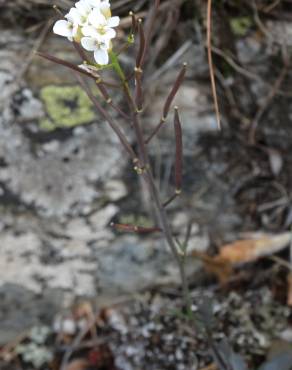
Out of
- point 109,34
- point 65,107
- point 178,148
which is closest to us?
point 109,34

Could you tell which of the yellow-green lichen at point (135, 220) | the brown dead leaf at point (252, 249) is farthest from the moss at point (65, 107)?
the brown dead leaf at point (252, 249)

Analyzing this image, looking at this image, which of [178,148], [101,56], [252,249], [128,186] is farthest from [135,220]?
[101,56]

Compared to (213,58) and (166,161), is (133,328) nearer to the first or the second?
(166,161)

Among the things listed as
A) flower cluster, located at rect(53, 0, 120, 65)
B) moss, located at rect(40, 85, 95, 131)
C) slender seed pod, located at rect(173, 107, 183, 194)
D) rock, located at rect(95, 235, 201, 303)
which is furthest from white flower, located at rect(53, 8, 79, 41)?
rock, located at rect(95, 235, 201, 303)

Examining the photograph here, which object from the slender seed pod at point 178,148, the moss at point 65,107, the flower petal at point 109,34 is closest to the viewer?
the flower petal at point 109,34

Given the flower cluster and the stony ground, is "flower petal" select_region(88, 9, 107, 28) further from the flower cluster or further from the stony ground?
the stony ground

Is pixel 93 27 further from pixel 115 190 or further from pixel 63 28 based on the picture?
pixel 115 190

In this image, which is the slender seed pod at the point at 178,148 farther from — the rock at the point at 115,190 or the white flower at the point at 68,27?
the rock at the point at 115,190

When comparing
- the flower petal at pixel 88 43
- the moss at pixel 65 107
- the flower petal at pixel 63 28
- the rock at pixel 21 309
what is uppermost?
the flower petal at pixel 63 28
